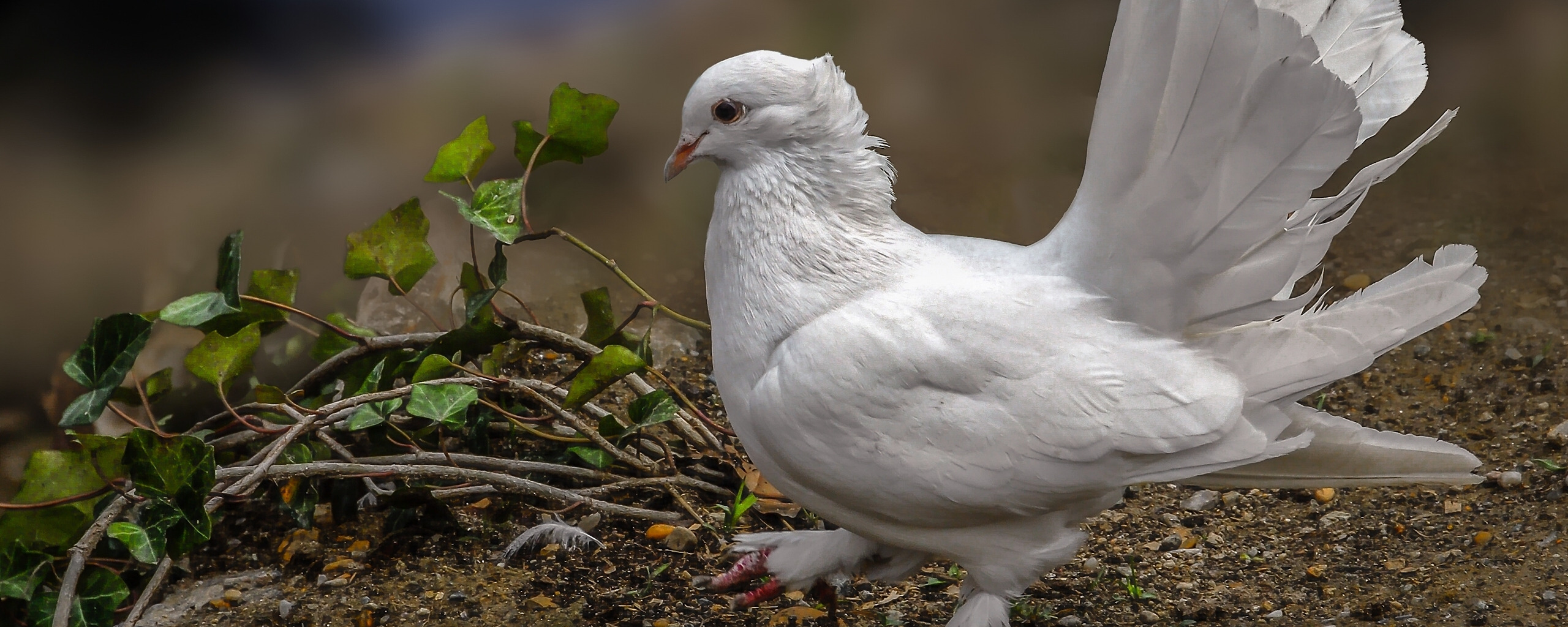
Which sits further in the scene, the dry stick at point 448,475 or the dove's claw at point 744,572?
the dry stick at point 448,475

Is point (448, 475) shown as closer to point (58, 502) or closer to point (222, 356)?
point (222, 356)

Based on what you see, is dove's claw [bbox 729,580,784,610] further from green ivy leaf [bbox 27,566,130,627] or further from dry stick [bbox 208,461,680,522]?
green ivy leaf [bbox 27,566,130,627]

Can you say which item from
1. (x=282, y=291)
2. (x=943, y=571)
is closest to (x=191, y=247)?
(x=282, y=291)

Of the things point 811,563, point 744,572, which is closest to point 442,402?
point 744,572

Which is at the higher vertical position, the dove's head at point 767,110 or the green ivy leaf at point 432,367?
the dove's head at point 767,110

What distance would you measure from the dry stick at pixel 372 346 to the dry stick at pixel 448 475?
0.35 meters

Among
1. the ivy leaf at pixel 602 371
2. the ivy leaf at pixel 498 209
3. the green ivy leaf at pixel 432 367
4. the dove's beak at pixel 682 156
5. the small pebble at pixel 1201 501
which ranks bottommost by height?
the green ivy leaf at pixel 432 367

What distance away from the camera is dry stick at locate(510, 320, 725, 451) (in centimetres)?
302

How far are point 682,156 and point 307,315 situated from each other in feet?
3.82

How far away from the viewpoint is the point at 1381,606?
2.37 metres

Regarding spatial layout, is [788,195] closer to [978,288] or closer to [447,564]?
[978,288]

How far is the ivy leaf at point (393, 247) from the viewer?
9.34 feet

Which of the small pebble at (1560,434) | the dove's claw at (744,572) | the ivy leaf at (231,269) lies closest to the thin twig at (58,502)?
the ivy leaf at (231,269)

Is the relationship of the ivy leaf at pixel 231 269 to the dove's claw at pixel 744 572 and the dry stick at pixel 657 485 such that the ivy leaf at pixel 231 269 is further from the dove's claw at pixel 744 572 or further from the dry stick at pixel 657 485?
the dove's claw at pixel 744 572
